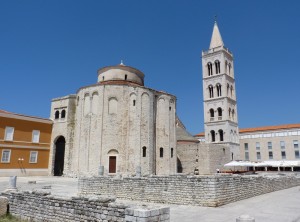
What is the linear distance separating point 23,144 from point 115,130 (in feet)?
34.1

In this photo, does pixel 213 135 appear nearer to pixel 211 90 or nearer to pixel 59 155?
pixel 211 90

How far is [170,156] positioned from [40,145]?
1548 cm

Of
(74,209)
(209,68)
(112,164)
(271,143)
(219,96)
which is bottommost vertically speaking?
(74,209)

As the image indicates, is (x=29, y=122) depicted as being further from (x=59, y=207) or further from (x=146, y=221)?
(x=146, y=221)

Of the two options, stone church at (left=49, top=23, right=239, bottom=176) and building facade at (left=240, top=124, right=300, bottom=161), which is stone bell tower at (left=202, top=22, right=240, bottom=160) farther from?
building facade at (left=240, top=124, right=300, bottom=161)

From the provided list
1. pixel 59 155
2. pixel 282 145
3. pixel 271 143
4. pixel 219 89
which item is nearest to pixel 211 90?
pixel 219 89

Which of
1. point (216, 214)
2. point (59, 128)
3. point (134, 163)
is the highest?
point (59, 128)

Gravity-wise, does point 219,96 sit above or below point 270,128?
above

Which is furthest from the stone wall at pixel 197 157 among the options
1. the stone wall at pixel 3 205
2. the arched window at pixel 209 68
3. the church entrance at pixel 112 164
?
the stone wall at pixel 3 205

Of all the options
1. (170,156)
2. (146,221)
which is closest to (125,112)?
(170,156)

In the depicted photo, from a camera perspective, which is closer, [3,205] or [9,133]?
[3,205]

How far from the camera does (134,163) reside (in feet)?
92.6

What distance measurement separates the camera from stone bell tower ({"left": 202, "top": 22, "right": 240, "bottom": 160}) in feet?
148

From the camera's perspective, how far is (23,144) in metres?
29.1
